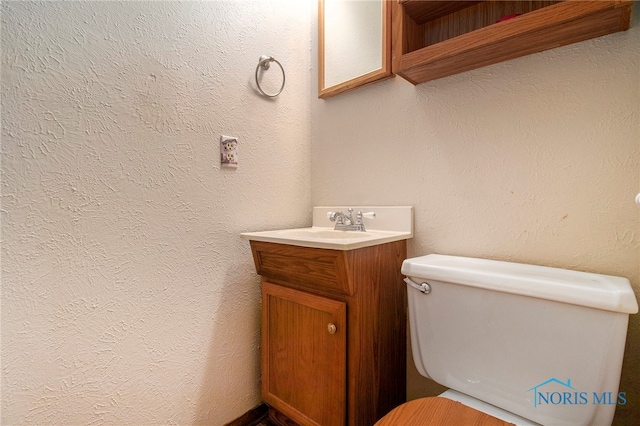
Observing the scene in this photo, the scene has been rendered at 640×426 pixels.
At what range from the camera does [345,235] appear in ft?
3.93

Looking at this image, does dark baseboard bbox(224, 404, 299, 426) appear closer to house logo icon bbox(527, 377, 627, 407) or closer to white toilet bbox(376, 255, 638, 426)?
white toilet bbox(376, 255, 638, 426)

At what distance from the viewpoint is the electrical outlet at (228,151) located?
3.77 ft

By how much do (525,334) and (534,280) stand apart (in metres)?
0.14

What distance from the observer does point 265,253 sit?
112 centimetres

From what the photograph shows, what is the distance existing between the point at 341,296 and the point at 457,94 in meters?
0.78

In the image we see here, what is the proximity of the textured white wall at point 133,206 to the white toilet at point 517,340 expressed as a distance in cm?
70

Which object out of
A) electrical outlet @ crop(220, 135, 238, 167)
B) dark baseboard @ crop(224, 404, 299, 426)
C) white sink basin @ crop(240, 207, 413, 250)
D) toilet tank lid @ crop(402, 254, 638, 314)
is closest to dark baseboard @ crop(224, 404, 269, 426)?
dark baseboard @ crop(224, 404, 299, 426)

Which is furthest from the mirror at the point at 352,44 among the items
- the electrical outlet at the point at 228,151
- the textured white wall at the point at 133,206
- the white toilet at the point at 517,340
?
the white toilet at the point at 517,340

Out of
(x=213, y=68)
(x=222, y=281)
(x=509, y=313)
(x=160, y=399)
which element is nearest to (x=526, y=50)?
(x=509, y=313)

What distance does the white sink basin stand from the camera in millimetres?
903

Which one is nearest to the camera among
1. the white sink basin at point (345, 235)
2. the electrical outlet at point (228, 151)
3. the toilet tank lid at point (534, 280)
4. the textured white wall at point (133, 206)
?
the toilet tank lid at point (534, 280)

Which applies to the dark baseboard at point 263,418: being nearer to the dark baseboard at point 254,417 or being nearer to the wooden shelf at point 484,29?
the dark baseboard at point 254,417

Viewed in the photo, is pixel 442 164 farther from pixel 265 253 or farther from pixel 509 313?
pixel 265 253

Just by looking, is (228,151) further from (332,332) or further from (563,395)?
(563,395)
